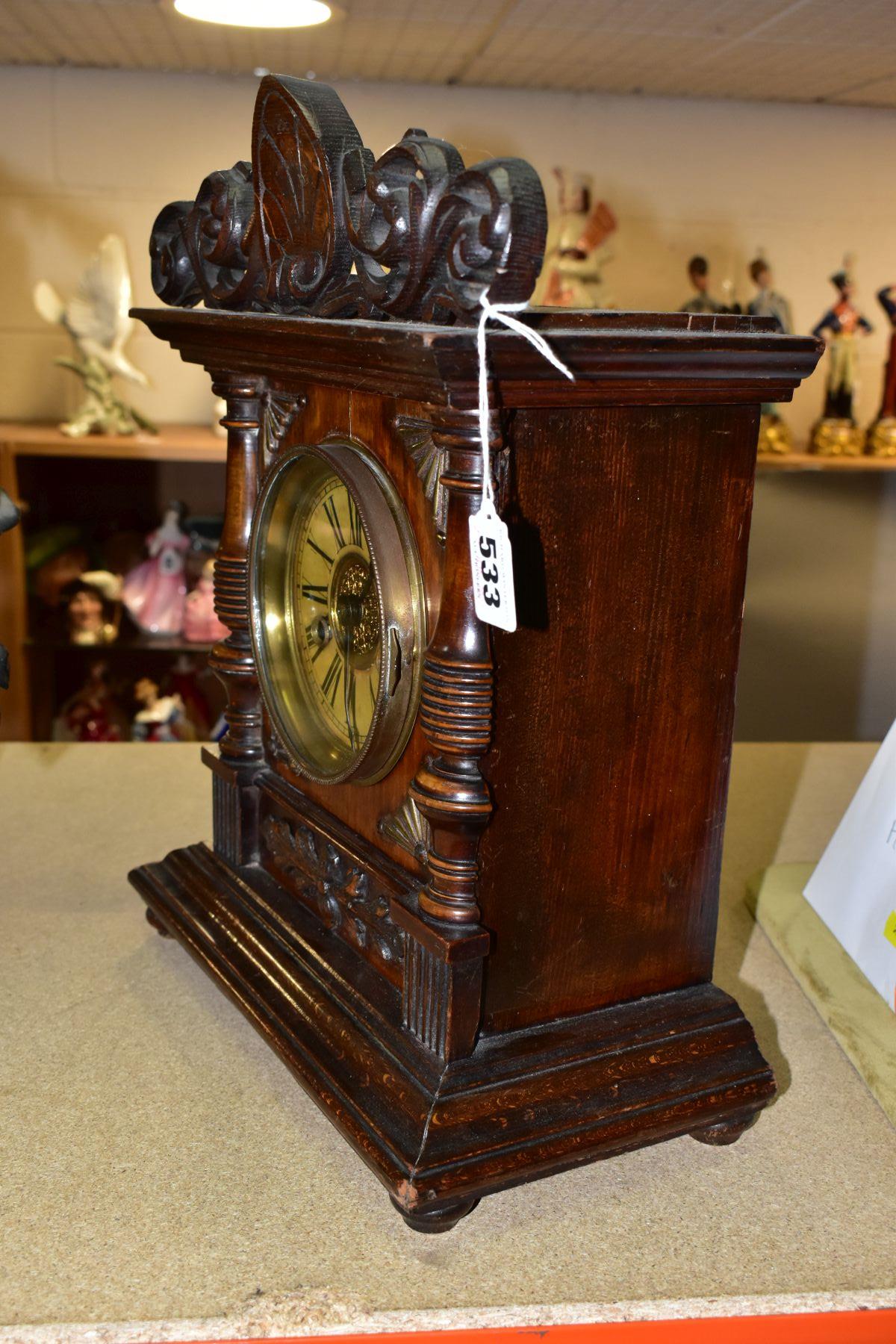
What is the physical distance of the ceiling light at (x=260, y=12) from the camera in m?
1.81

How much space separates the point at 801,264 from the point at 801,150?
9.0 inches

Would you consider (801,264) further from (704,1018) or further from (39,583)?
(704,1018)

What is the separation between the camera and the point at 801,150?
2.75m

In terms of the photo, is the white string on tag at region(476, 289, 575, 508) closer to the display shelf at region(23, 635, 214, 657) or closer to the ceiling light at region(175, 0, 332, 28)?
the ceiling light at region(175, 0, 332, 28)

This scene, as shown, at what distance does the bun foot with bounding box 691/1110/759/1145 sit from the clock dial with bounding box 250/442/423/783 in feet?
→ 1.19

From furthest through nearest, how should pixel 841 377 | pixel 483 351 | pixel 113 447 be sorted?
pixel 841 377 < pixel 113 447 < pixel 483 351

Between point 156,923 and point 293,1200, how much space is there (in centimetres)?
42

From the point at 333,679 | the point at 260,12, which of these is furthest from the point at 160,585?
the point at 333,679

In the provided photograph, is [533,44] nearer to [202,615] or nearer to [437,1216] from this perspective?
[202,615]

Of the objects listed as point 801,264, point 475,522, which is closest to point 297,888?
point 475,522

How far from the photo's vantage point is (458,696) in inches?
32.7

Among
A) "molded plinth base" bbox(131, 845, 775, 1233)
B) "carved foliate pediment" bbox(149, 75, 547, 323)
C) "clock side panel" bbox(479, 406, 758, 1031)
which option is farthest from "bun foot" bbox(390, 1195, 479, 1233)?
"carved foliate pediment" bbox(149, 75, 547, 323)

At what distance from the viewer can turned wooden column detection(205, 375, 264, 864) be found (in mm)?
1148

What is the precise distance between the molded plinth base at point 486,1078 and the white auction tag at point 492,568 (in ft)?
1.04
